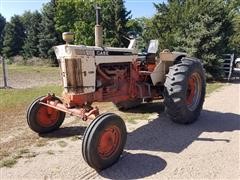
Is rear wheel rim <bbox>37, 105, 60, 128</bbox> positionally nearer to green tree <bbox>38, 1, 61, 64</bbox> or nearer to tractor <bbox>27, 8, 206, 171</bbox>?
tractor <bbox>27, 8, 206, 171</bbox>

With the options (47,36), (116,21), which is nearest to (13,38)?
(47,36)

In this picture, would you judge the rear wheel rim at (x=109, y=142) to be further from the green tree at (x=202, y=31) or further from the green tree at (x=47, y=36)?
the green tree at (x=47, y=36)

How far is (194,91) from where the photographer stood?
759 centimetres

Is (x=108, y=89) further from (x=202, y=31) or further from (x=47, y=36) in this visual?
(x=47, y=36)

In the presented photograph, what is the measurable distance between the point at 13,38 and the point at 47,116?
47703 millimetres

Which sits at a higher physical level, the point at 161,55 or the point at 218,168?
the point at 161,55

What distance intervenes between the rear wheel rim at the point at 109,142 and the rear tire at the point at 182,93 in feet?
6.27

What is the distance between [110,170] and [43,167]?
0.94 meters

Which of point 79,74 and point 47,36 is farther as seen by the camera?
point 47,36

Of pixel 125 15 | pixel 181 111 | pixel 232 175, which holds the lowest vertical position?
pixel 232 175

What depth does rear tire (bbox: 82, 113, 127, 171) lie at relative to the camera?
4.60 meters

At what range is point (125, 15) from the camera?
101 feet

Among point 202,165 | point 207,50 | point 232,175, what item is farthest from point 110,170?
point 207,50

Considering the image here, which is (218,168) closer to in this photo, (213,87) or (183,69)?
(183,69)
